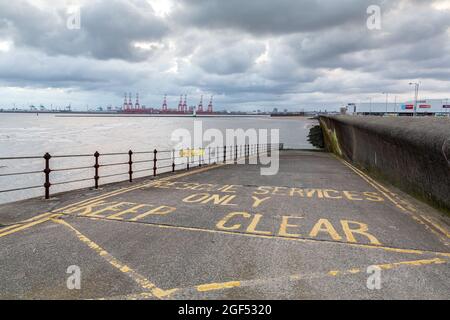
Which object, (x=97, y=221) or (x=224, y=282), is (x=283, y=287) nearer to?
(x=224, y=282)

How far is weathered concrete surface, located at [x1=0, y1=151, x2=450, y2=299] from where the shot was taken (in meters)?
4.44

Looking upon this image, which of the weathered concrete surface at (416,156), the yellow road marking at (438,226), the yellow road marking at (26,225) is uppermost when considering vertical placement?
the weathered concrete surface at (416,156)

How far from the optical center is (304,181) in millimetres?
14477

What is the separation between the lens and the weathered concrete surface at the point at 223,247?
14.6ft

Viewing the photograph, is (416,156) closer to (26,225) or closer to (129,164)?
(129,164)

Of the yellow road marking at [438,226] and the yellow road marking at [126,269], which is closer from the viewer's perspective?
the yellow road marking at [126,269]

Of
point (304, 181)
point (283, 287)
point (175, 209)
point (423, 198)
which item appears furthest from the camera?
point (304, 181)

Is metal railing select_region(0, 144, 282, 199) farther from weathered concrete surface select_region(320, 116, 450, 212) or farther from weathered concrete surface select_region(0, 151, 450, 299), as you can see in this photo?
weathered concrete surface select_region(320, 116, 450, 212)

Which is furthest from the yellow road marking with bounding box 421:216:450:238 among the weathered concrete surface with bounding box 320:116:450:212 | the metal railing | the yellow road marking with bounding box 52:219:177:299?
the metal railing

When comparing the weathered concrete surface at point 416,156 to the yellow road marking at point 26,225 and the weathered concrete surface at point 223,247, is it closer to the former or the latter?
the weathered concrete surface at point 223,247

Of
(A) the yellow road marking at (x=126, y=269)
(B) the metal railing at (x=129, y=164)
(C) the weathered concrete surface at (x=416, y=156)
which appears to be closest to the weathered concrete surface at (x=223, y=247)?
(A) the yellow road marking at (x=126, y=269)

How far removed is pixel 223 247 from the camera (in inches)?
235

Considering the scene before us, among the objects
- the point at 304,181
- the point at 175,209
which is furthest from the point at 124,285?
the point at 304,181
